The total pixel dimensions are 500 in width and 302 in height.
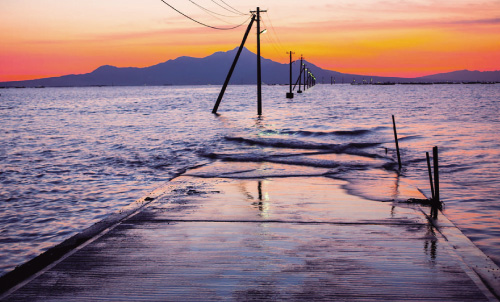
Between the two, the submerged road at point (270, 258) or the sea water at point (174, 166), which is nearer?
the submerged road at point (270, 258)

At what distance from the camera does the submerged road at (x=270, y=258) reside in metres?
4.45

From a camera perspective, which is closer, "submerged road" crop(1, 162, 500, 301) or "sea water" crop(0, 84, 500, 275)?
"submerged road" crop(1, 162, 500, 301)

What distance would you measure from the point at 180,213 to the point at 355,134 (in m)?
24.4

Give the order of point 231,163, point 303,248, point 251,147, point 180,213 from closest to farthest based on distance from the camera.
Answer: point 303,248, point 180,213, point 231,163, point 251,147

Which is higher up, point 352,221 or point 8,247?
point 352,221

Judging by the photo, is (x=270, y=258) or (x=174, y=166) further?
(x=174, y=166)

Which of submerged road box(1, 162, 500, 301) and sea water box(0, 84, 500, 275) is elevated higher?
submerged road box(1, 162, 500, 301)

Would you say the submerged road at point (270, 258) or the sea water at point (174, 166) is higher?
the submerged road at point (270, 258)

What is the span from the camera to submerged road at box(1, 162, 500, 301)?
445 cm

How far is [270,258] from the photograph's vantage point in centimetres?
541

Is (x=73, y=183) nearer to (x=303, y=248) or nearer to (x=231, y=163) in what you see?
(x=231, y=163)

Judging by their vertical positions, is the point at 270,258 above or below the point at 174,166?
above

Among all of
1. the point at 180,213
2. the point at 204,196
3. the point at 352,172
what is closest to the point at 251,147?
the point at 352,172

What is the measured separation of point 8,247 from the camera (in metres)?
7.72
